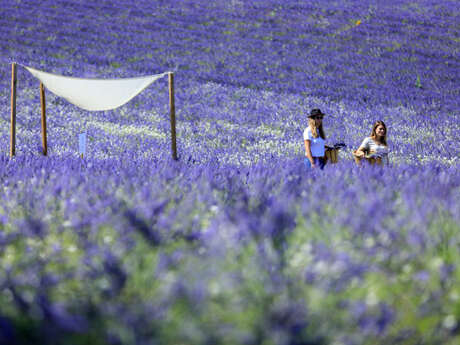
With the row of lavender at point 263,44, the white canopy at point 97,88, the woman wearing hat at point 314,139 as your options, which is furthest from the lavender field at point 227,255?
the row of lavender at point 263,44

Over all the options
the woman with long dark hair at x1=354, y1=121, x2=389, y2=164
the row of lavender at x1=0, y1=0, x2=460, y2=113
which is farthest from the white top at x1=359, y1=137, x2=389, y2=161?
the row of lavender at x1=0, y1=0, x2=460, y2=113

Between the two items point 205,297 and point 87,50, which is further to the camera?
point 87,50

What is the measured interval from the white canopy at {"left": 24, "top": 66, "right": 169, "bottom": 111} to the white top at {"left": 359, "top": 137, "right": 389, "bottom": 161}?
309 centimetres

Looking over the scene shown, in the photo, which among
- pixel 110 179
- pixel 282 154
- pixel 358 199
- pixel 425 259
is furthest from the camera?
pixel 282 154

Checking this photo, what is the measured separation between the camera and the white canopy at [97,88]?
19.4 ft

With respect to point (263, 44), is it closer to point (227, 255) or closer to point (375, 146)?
point (375, 146)

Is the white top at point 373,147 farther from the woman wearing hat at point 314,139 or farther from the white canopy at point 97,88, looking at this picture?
the white canopy at point 97,88

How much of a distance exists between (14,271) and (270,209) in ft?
4.47

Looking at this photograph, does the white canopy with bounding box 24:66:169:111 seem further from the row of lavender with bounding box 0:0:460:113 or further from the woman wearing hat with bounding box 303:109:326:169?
the row of lavender with bounding box 0:0:460:113

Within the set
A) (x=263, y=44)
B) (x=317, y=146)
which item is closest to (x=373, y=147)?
(x=317, y=146)

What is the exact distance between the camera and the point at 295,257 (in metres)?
2.14

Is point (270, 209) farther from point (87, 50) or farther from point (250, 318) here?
point (87, 50)

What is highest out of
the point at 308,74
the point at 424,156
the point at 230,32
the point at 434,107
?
the point at 230,32

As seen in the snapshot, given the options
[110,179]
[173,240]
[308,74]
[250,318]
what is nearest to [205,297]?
[250,318]
